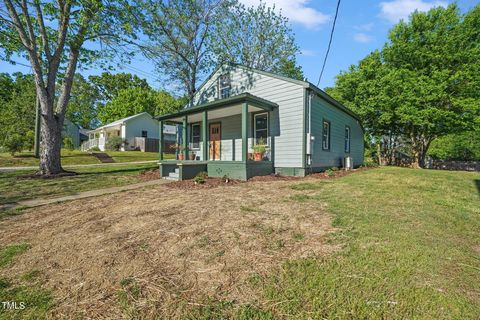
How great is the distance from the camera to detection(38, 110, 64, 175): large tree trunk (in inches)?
402

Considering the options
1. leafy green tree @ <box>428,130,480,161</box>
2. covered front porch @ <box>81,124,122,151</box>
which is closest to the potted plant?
covered front porch @ <box>81,124,122,151</box>

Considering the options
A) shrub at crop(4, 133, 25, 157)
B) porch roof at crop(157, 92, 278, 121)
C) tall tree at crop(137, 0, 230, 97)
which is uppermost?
tall tree at crop(137, 0, 230, 97)

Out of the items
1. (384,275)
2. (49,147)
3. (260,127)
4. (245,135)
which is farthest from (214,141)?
(384,275)

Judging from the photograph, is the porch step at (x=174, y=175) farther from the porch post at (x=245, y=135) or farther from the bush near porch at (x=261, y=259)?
the bush near porch at (x=261, y=259)

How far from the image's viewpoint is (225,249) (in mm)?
2930

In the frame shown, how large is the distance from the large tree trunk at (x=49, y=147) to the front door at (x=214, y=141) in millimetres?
7119

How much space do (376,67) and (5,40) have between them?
23768 millimetres

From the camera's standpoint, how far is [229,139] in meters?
12.0

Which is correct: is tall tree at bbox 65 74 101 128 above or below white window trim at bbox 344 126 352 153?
above

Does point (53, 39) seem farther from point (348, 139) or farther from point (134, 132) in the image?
point (134, 132)

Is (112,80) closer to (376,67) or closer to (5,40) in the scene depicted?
(5,40)

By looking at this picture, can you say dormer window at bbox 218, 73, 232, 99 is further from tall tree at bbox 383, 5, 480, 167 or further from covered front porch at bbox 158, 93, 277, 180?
tall tree at bbox 383, 5, 480, 167

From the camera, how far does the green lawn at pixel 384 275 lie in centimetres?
183

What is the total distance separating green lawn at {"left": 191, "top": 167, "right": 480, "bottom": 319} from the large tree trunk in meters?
11.7
